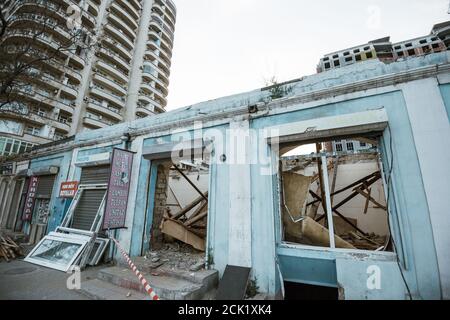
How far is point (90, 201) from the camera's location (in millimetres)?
7391

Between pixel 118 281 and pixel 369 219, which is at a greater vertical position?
pixel 369 219

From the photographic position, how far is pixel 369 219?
786 cm

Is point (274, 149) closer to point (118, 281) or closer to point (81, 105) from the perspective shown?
point (118, 281)

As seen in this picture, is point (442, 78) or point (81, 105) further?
point (81, 105)

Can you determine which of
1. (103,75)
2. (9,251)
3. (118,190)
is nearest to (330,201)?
(118,190)

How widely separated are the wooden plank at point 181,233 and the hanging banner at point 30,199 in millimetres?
8060

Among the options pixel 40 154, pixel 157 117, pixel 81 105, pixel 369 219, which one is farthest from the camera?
pixel 81 105

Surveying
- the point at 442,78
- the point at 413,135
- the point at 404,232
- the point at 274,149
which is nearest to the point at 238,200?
the point at 274,149

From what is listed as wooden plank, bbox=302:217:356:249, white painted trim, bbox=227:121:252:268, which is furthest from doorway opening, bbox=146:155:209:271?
wooden plank, bbox=302:217:356:249

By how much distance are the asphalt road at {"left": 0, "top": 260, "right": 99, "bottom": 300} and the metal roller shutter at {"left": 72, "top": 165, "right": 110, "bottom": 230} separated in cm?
168

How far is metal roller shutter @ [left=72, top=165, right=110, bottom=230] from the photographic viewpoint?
283 inches

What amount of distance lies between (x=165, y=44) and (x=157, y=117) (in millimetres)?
39985

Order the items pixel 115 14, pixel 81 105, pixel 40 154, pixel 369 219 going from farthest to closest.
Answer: pixel 115 14 → pixel 81 105 → pixel 40 154 → pixel 369 219

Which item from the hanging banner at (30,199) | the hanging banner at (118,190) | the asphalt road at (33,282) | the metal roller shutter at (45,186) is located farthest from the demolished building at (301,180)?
the hanging banner at (30,199)
